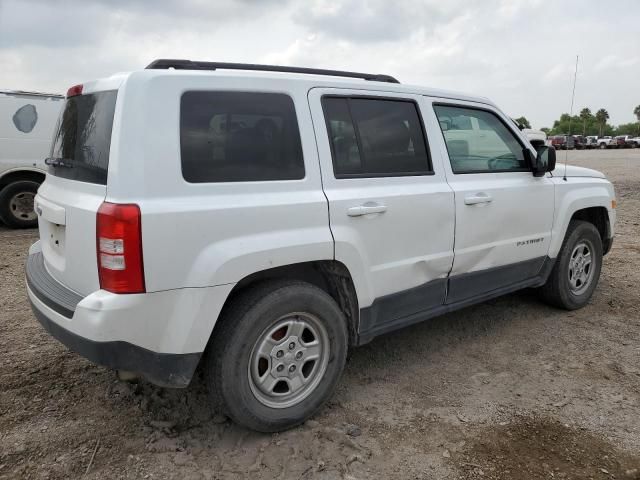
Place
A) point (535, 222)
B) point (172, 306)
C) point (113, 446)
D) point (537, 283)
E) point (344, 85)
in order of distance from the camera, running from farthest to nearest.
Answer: point (537, 283) < point (535, 222) < point (344, 85) < point (113, 446) < point (172, 306)

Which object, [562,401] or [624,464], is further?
[562,401]

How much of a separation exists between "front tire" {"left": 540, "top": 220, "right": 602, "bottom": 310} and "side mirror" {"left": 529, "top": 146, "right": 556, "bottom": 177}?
2.68 ft

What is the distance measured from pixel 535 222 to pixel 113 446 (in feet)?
10.8

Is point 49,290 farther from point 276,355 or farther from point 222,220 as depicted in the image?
point 276,355

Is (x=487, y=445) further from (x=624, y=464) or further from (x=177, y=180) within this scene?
(x=177, y=180)

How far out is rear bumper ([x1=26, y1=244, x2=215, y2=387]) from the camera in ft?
7.47

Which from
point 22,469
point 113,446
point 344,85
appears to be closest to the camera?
point 22,469

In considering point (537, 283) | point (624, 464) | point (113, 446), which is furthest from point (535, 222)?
point (113, 446)

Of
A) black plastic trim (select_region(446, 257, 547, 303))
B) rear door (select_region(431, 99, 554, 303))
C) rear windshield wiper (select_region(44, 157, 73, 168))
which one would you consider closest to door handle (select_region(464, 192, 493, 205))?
rear door (select_region(431, 99, 554, 303))

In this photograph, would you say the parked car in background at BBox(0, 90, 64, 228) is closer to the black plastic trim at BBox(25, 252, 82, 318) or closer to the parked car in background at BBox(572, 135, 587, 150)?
the black plastic trim at BBox(25, 252, 82, 318)

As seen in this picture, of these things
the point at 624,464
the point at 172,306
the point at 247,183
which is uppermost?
the point at 247,183

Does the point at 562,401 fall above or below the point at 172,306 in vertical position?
below

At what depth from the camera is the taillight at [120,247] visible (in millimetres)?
2205

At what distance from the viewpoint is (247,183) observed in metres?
2.55
